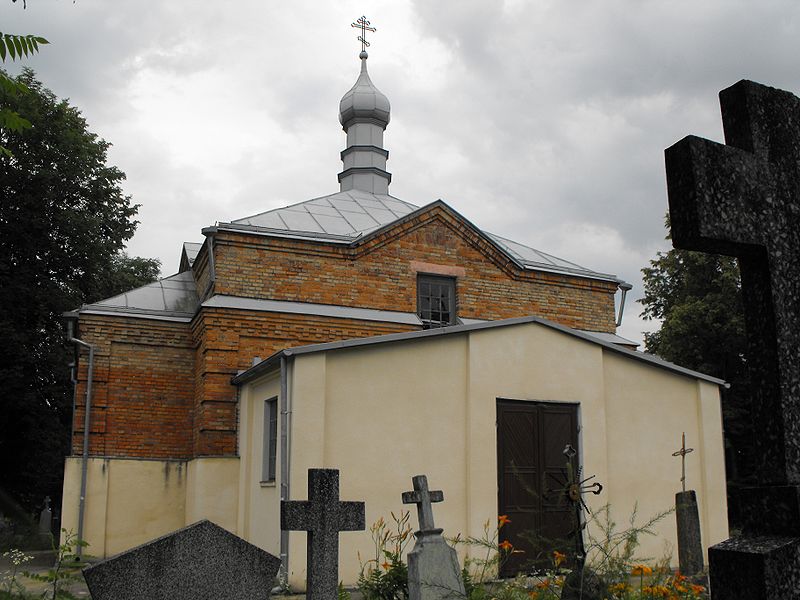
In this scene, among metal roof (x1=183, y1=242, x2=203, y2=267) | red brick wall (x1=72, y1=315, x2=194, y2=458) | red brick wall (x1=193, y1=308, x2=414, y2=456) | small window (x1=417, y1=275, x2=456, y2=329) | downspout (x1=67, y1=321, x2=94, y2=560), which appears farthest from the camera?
metal roof (x1=183, y1=242, x2=203, y2=267)

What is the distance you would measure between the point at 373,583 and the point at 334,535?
1.51 metres

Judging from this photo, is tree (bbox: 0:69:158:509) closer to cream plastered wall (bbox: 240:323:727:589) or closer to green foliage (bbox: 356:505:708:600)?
cream plastered wall (bbox: 240:323:727:589)

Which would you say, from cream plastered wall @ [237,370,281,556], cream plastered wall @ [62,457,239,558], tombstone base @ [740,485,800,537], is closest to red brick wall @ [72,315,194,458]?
cream plastered wall @ [62,457,239,558]

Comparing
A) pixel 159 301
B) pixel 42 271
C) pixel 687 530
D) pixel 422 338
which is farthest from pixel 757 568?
pixel 42 271

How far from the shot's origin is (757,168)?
2561 millimetres

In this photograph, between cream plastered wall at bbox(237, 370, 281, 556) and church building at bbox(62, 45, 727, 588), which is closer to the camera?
church building at bbox(62, 45, 727, 588)

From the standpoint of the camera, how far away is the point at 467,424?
1161cm

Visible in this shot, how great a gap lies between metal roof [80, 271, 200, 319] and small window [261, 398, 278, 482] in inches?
176

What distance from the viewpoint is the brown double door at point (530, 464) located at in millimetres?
11695

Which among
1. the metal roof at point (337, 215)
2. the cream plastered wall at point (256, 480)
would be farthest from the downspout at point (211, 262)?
the cream plastered wall at point (256, 480)

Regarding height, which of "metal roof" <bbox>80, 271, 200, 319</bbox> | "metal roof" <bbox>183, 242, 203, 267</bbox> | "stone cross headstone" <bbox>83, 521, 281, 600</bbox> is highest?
"metal roof" <bbox>183, 242, 203, 267</bbox>

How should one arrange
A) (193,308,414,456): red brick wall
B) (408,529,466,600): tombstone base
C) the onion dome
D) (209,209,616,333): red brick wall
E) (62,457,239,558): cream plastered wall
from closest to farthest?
(408,529,466,600): tombstone base → (62,457,239,558): cream plastered wall → (193,308,414,456): red brick wall → (209,209,616,333): red brick wall → the onion dome

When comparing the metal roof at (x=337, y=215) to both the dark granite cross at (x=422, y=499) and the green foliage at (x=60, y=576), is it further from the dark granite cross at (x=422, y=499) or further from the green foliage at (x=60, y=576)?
the dark granite cross at (x=422, y=499)

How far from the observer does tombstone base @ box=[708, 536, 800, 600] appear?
2.21 meters
